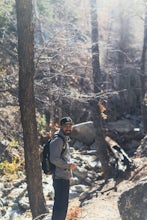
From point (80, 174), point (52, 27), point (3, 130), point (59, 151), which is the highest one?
point (52, 27)

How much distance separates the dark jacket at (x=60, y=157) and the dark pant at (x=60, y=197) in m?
0.09

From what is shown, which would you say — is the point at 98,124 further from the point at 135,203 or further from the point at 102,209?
the point at 135,203

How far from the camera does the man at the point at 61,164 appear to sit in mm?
5336

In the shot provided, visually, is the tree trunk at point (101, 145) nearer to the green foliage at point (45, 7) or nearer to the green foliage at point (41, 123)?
the green foliage at point (41, 123)

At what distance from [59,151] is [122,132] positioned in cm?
1318

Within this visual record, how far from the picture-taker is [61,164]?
17.6ft

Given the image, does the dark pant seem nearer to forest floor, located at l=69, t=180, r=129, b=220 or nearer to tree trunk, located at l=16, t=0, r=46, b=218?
tree trunk, located at l=16, t=0, r=46, b=218

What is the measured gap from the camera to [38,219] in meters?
6.90

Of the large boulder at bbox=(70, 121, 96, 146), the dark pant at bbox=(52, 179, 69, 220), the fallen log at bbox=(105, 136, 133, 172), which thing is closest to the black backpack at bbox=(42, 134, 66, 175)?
the dark pant at bbox=(52, 179, 69, 220)

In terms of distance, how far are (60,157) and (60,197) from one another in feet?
2.05

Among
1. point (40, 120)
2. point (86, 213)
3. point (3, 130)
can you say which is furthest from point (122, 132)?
point (86, 213)

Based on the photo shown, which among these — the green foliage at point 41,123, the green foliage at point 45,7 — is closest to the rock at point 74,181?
the green foliage at point 41,123

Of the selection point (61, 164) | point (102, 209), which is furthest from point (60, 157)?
point (102, 209)

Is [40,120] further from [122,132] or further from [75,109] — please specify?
[122,132]
